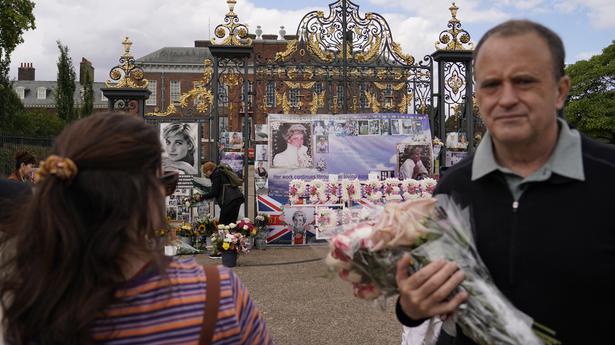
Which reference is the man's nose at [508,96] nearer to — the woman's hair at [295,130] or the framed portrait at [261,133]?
the woman's hair at [295,130]

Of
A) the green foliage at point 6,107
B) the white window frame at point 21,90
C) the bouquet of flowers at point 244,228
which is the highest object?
the white window frame at point 21,90

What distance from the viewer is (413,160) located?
429 inches

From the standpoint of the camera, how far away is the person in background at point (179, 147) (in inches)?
428

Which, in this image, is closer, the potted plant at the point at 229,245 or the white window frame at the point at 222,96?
the potted plant at the point at 229,245

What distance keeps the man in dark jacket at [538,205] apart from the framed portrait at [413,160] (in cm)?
921

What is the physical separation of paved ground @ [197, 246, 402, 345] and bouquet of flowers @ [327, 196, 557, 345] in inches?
93.2

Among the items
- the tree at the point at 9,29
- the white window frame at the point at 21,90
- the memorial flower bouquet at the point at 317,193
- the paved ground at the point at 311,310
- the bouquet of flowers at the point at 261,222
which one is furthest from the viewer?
the white window frame at the point at 21,90

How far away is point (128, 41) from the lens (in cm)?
1112

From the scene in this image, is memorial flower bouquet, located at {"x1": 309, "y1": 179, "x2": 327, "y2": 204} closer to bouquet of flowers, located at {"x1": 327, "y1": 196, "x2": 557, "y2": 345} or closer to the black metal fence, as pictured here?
the black metal fence

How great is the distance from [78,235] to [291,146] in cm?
964

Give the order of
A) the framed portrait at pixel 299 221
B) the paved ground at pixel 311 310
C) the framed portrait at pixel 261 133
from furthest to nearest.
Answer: the framed portrait at pixel 261 133, the framed portrait at pixel 299 221, the paved ground at pixel 311 310

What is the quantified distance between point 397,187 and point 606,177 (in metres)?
8.41

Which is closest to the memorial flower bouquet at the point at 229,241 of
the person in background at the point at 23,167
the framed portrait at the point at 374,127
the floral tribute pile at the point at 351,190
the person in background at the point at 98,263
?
the floral tribute pile at the point at 351,190

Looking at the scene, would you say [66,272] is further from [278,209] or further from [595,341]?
[278,209]
